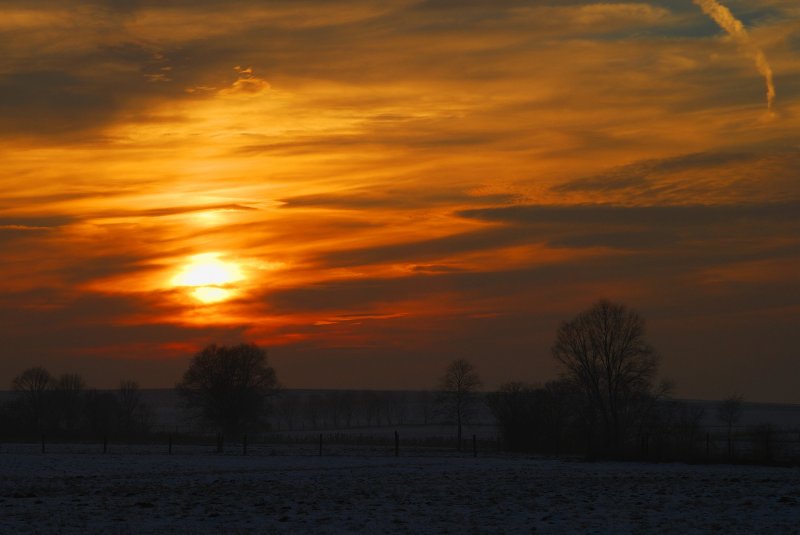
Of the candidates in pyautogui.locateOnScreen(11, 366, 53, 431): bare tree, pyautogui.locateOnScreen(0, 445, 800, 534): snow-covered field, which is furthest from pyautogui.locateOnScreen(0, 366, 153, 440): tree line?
A: pyautogui.locateOnScreen(0, 445, 800, 534): snow-covered field

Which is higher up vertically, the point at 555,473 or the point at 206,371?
the point at 206,371

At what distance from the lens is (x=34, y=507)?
2353 cm

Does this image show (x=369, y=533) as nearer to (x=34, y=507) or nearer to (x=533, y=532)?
(x=533, y=532)

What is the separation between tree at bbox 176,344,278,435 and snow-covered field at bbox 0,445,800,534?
2610 inches

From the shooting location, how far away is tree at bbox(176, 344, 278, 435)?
109562 mm

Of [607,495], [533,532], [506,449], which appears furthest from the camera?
[506,449]

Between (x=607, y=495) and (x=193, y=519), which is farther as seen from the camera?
(x=607, y=495)

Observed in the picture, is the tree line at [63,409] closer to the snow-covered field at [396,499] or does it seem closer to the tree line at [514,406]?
the tree line at [514,406]

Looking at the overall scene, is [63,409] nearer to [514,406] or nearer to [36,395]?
[36,395]

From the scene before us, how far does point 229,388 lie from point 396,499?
3424 inches

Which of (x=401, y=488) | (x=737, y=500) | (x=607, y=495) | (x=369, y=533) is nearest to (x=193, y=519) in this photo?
(x=369, y=533)

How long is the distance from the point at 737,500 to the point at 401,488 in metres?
10.4

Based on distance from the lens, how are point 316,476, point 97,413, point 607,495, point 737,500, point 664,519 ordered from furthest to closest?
point 97,413 < point 316,476 < point 607,495 < point 737,500 < point 664,519

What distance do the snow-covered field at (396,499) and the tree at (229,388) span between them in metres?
66.3
